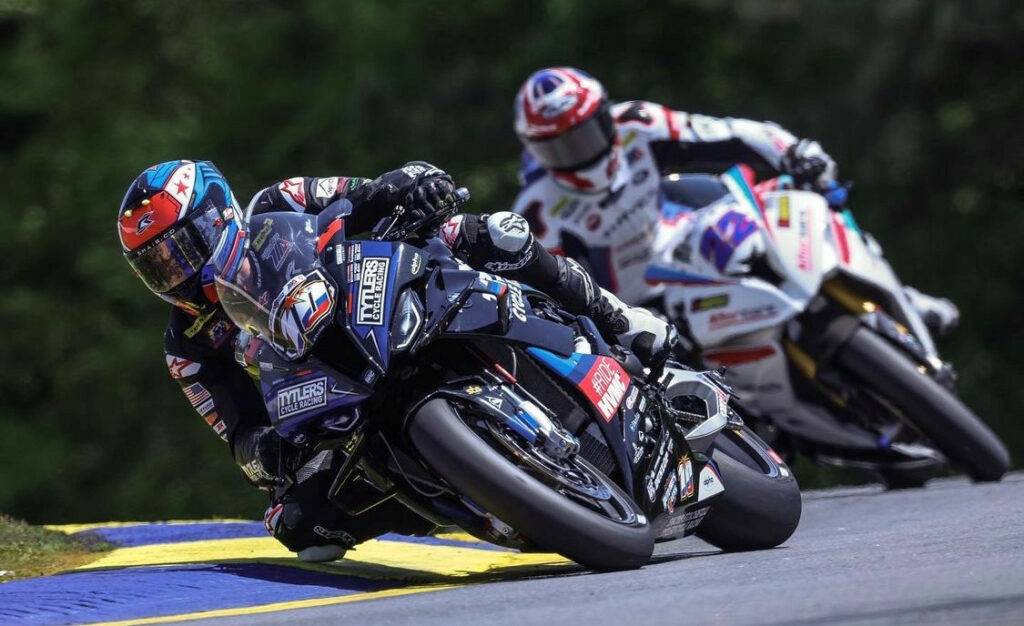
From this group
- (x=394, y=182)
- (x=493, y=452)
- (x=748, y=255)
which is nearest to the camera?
(x=493, y=452)

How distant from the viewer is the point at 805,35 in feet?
56.2

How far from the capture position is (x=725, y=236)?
8.79 metres

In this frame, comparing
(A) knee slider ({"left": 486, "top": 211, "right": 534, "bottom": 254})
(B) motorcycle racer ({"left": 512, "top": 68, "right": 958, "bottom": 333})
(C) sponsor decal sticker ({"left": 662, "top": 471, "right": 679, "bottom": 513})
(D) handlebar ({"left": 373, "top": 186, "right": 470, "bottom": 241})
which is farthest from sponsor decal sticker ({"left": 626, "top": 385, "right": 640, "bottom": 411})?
(B) motorcycle racer ({"left": 512, "top": 68, "right": 958, "bottom": 333})

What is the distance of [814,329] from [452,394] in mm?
3651

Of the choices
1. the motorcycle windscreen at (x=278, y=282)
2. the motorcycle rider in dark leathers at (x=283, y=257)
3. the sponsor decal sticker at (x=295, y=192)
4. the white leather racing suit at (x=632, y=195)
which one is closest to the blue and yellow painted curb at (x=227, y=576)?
the motorcycle rider in dark leathers at (x=283, y=257)

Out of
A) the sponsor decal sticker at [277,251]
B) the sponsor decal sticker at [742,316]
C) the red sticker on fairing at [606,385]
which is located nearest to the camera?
the sponsor decal sticker at [277,251]

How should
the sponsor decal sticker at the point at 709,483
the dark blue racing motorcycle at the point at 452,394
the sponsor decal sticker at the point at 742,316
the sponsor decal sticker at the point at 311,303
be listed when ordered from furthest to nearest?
the sponsor decal sticker at the point at 742,316 → the sponsor decal sticker at the point at 709,483 → the sponsor decal sticker at the point at 311,303 → the dark blue racing motorcycle at the point at 452,394

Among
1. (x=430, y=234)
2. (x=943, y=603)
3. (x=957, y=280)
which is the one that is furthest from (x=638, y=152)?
(x=957, y=280)

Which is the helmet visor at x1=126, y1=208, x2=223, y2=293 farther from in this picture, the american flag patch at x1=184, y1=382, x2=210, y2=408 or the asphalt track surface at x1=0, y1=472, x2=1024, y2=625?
the asphalt track surface at x1=0, y1=472, x2=1024, y2=625

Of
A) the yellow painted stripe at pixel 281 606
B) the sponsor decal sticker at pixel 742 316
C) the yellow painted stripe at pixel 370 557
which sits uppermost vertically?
the yellow painted stripe at pixel 281 606

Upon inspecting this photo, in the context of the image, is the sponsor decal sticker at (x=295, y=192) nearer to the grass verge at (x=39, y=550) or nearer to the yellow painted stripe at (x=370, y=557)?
the yellow painted stripe at (x=370, y=557)

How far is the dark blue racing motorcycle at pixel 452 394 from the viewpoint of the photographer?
5648mm

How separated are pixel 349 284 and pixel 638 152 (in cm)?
385

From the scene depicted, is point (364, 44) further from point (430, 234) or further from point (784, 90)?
point (430, 234)
